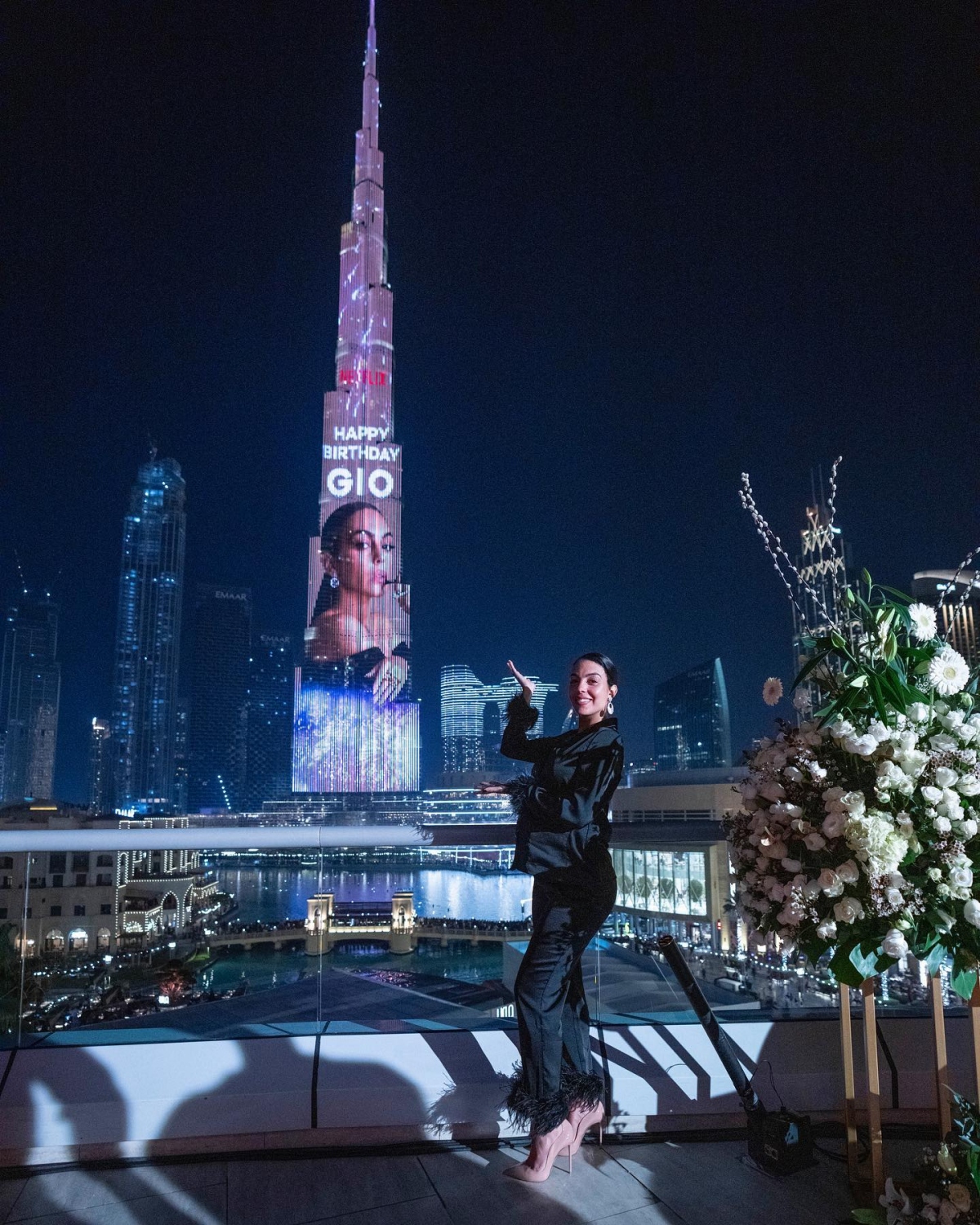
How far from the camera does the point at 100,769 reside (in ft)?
338

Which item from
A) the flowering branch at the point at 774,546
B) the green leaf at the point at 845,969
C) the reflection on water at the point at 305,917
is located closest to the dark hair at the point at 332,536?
the reflection on water at the point at 305,917

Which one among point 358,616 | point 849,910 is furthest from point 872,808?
point 358,616

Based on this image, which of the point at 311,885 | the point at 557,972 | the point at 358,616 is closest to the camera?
the point at 557,972

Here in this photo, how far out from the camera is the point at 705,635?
12344 cm

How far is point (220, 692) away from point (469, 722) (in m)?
54.0

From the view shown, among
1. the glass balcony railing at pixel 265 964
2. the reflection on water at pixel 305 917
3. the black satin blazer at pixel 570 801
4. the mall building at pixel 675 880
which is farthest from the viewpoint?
the reflection on water at pixel 305 917

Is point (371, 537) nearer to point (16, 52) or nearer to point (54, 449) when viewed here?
point (16, 52)

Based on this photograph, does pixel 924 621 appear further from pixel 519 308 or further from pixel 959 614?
pixel 519 308

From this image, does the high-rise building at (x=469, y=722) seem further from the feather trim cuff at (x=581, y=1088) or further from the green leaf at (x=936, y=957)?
the green leaf at (x=936, y=957)

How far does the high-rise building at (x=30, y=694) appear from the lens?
9212cm

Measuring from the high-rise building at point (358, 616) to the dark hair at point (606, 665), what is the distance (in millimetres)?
54369

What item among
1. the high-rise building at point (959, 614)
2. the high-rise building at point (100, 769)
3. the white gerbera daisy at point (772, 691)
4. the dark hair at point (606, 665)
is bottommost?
the high-rise building at point (100, 769)

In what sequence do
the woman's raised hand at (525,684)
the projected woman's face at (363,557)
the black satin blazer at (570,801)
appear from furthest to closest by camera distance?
the projected woman's face at (363,557)
the woman's raised hand at (525,684)
the black satin blazer at (570,801)

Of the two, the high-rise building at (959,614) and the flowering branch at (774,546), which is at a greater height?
the flowering branch at (774,546)
